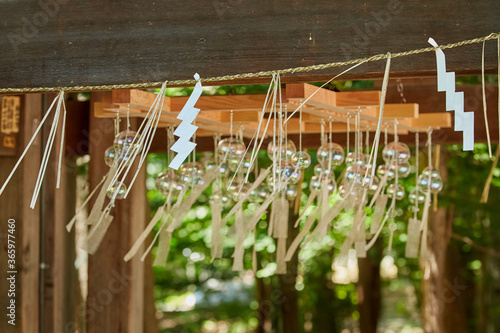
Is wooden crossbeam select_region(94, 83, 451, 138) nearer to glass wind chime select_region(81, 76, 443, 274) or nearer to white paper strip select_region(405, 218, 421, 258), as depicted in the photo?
glass wind chime select_region(81, 76, 443, 274)

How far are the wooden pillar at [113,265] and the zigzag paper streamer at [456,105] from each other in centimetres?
234

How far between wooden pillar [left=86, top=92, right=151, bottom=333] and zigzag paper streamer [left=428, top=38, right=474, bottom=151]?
234 centimetres

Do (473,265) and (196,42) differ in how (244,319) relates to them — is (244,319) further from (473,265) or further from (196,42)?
(196,42)

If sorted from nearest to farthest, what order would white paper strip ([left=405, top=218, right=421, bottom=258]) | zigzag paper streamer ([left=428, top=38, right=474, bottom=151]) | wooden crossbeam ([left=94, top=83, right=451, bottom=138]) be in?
zigzag paper streamer ([left=428, top=38, right=474, bottom=151]), wooden crossbeam ([left=94, top=83, right=451, bottom=138]), white paper strip ([left=405, top=218, right=421, bottom=258])

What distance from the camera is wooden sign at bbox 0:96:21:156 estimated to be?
3553mm

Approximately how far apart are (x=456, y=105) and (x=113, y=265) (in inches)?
101

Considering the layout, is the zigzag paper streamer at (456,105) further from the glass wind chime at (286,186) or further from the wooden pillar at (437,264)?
the wooden pillar at (437,264)

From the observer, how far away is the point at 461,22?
7.04 feet

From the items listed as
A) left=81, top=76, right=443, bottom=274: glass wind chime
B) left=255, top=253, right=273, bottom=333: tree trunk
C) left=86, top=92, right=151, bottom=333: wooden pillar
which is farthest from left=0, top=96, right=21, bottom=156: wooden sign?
left=255, top=253, right=273, bottom=333: tree trunk

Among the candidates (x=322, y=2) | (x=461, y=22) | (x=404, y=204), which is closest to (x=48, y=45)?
(x=322, y=2)

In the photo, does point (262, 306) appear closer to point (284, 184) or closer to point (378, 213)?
Answer: point (378, 213)

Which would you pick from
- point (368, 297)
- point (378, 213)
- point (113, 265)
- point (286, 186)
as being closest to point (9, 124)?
point (113, 265)

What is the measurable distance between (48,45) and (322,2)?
913 mm

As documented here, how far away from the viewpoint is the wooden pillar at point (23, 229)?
3.56m
